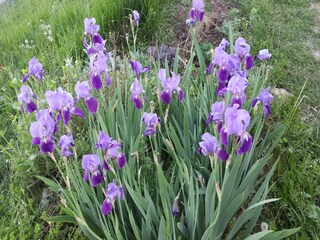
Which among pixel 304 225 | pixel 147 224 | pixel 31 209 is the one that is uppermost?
pixel 147 224

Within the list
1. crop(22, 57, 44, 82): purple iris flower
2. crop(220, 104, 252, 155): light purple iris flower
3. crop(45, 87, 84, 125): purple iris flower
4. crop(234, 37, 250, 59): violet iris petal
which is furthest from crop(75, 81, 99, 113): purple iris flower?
crop(234, 37, 250, 59): violet iris petal

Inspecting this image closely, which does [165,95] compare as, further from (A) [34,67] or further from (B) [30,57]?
(B) [30,57]

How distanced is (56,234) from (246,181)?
1.00 m

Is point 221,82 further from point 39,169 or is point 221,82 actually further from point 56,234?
point 39,169

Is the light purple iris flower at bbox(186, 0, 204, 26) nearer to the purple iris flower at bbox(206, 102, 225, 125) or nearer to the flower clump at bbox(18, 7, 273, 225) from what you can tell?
the flower clump at bbox(18, 7, 273, 225)

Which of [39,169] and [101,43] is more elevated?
[101,43]

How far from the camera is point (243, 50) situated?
1.99m

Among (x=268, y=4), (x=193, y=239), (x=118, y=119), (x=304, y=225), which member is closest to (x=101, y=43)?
(x=118, y=119)

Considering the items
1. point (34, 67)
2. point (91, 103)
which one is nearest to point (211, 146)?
point (91, 103)

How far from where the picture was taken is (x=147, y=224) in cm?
168

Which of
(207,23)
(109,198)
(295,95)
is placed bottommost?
(295,95)

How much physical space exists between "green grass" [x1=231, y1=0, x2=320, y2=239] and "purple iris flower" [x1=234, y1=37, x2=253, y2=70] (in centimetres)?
76

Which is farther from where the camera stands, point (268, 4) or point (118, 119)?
point (268, 4)

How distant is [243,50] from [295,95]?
1.32 metres
